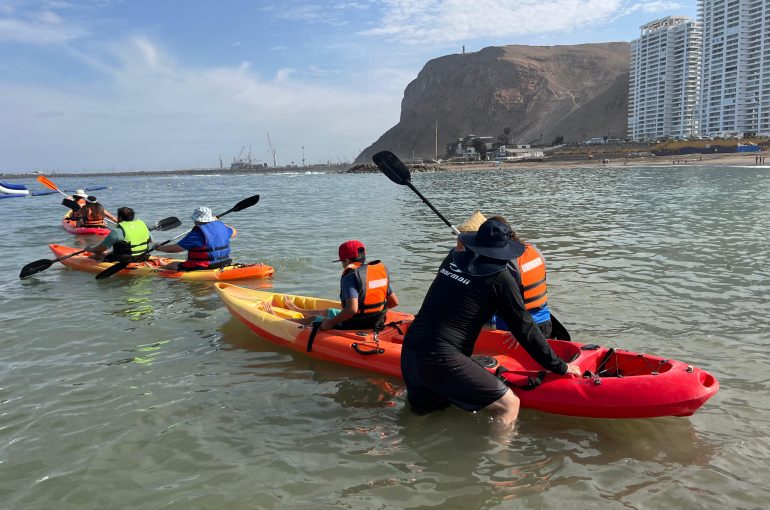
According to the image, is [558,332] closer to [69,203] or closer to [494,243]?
[494,243]

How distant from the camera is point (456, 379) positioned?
13.0 feet

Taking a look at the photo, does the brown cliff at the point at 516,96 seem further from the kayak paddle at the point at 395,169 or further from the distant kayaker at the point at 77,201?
the kayak paddle at the point at 395,169

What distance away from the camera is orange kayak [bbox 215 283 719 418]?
4.16 metres

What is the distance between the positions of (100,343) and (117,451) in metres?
2.93

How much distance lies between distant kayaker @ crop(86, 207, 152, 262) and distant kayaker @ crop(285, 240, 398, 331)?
592 centimetres

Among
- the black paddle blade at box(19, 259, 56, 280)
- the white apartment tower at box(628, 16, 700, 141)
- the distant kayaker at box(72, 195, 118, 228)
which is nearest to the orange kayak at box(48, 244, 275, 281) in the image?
the black paddle blade at box(19, 259, 56, 280)

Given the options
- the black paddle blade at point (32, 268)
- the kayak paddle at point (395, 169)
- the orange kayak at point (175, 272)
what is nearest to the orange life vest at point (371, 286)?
the kayak paddle at point (395, 169)

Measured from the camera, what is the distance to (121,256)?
1036cm

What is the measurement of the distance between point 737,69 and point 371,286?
415 feet

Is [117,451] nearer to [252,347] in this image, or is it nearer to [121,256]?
[252,347]

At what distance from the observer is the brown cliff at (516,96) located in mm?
145875

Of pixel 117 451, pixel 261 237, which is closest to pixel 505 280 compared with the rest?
pixel 117 451

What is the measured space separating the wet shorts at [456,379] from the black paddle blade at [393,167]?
4.76 m

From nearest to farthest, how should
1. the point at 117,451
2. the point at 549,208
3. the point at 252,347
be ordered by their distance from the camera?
1. the point at 117,451
2. the point at 252,347
3. the point at 549,208
